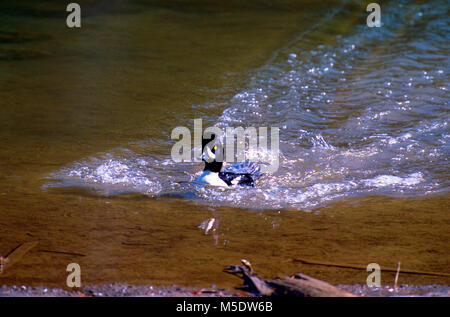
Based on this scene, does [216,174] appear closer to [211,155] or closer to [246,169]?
[211,155]

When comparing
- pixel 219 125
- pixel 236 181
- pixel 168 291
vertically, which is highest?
pixel 219 125

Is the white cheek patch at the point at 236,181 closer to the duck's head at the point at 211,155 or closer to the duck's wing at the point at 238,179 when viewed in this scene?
the duck's wing at the point at 238,179

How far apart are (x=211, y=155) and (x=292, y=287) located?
2445 mm

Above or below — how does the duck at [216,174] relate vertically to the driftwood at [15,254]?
above

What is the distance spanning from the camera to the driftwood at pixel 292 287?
10.2 ft

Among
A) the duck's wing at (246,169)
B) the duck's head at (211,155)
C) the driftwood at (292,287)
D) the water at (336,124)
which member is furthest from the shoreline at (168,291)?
the duck's wing at (246,169)

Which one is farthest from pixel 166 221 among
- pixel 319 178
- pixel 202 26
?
pixel 202 26

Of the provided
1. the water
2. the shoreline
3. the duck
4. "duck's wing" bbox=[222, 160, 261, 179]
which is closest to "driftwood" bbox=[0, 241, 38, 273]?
the shoreline

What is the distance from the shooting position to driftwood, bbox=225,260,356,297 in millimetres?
3115

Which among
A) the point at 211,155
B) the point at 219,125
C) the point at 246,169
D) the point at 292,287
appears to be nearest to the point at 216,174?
the point at 211,155

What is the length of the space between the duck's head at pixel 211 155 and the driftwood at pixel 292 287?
6.76ft

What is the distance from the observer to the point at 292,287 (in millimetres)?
3178

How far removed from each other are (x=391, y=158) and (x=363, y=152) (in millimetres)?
348

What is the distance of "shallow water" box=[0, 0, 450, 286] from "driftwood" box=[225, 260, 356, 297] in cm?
19
